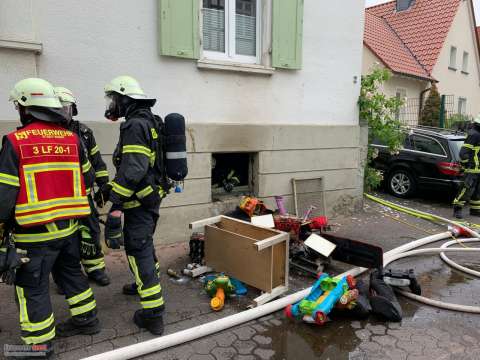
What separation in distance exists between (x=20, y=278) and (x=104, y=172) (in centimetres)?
149

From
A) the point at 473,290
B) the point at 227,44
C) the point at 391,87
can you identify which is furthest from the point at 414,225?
the point at 391,87

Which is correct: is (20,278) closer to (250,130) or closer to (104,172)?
(104,172)

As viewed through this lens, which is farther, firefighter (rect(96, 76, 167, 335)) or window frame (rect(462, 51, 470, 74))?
window frame (rect(462, 51, 470, 74))

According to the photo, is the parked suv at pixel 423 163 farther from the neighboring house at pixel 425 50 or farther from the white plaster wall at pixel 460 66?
the white plaster wall at pixel 460 66

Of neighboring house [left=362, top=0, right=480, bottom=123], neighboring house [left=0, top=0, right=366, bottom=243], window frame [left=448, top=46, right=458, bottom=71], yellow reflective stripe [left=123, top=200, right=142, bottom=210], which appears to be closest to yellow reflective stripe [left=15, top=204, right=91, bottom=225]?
yellow reflective stripe [left=123, top=200, right=142, bottom=210]

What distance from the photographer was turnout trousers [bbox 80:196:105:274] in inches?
143

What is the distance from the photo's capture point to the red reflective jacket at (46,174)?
2.49 meters

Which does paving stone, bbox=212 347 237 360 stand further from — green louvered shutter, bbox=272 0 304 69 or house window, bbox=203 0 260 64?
green louvered shutter, bbox=272 0 304 69

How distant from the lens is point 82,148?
116 inches

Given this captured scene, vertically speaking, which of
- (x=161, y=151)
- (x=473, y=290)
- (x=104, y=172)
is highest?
(x=161, y=151)

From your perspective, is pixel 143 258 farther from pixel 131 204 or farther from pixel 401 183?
pixel 401 183

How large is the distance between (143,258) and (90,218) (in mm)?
902

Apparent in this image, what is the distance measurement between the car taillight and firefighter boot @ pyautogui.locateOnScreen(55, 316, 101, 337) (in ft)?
23.8

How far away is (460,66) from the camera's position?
1897cm
